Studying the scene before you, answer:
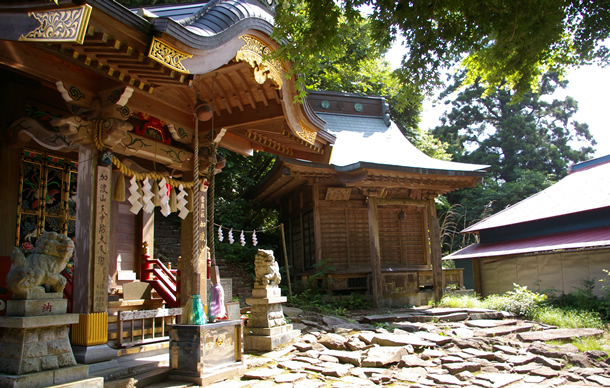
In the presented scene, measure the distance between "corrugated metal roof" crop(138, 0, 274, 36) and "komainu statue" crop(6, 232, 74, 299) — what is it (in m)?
2.82

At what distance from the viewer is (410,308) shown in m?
12.6

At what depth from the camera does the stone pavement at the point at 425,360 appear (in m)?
5.96

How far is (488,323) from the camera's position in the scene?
1032cm

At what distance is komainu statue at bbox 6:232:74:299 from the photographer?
420 cm

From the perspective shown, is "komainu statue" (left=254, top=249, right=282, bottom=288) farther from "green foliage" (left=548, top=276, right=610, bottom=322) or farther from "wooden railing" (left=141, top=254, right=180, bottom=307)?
"green foliage" (left=548, top=276, right=610, bottom=322)

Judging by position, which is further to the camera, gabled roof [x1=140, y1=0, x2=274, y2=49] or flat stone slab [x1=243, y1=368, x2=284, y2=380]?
flat stone slab [x1=243, y1=368, x2=284, y2=380]

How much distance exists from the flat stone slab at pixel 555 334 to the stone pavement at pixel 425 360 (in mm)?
17

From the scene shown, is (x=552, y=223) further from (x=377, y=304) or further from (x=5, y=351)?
(x=5, y=351)

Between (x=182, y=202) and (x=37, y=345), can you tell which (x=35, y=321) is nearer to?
(x=37, y=345)

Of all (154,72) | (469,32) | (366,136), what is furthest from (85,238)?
(366,136)

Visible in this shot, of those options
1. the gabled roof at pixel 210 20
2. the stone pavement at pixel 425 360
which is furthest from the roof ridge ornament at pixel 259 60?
the stone pavement at pixel 425 360

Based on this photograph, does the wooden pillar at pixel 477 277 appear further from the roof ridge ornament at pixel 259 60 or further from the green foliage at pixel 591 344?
the roof ridge ornament at pixel 259 60

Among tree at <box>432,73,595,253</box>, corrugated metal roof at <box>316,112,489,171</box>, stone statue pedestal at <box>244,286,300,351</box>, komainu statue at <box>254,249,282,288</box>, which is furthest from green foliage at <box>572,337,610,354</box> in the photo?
tree at <box>432,73,595,253</box>

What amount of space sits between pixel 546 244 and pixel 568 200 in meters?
2.78
